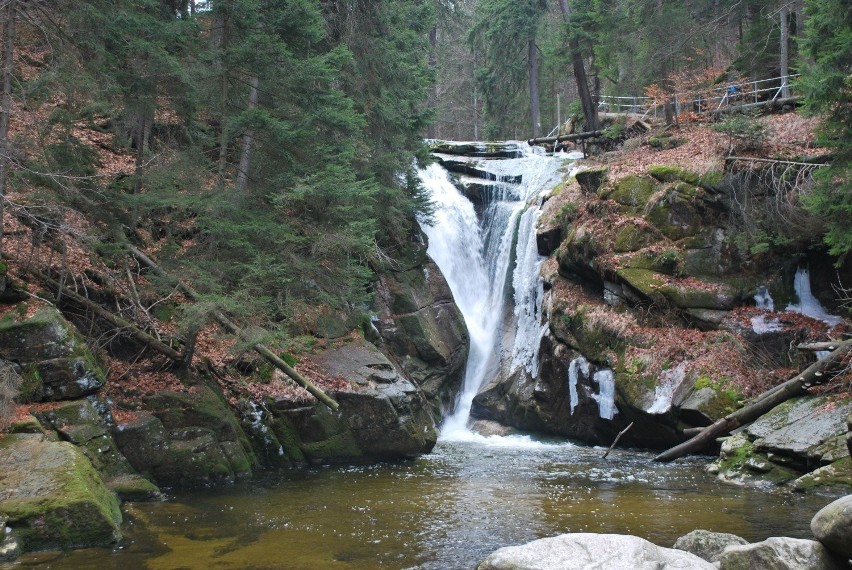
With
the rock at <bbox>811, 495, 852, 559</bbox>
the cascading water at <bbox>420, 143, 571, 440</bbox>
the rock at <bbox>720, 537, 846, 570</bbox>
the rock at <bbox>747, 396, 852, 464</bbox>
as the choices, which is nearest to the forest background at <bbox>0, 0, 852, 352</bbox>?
the rock at <bbox>747, 396, 852, 464</bbox>

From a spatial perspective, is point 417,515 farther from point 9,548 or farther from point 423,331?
point 423,331

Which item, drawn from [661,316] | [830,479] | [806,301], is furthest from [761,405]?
[806,301]

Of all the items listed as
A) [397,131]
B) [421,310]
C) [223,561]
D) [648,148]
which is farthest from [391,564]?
[648,148]

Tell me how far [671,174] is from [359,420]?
961 centimetres

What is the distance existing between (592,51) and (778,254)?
45.1 ft

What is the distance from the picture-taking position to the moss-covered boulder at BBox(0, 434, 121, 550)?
643 centimetres

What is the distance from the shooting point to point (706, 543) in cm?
A: 595

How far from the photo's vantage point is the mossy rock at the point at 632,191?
15891 mm

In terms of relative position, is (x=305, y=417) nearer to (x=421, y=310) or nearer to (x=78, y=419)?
(x=78, y=419)

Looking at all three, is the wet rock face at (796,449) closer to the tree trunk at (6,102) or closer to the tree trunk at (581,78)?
the tree trunk at (6,102)

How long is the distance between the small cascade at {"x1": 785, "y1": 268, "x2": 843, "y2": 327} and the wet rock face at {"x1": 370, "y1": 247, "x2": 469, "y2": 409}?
806 cm

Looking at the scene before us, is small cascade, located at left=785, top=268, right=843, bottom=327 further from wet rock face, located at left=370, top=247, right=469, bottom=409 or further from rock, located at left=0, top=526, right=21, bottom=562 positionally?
rock, located at left=0, top=526, right=21, bottom=562

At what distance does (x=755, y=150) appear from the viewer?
15.0m

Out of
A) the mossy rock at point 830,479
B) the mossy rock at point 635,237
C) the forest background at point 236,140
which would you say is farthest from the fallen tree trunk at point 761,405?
the mossy rock at point 635,237
